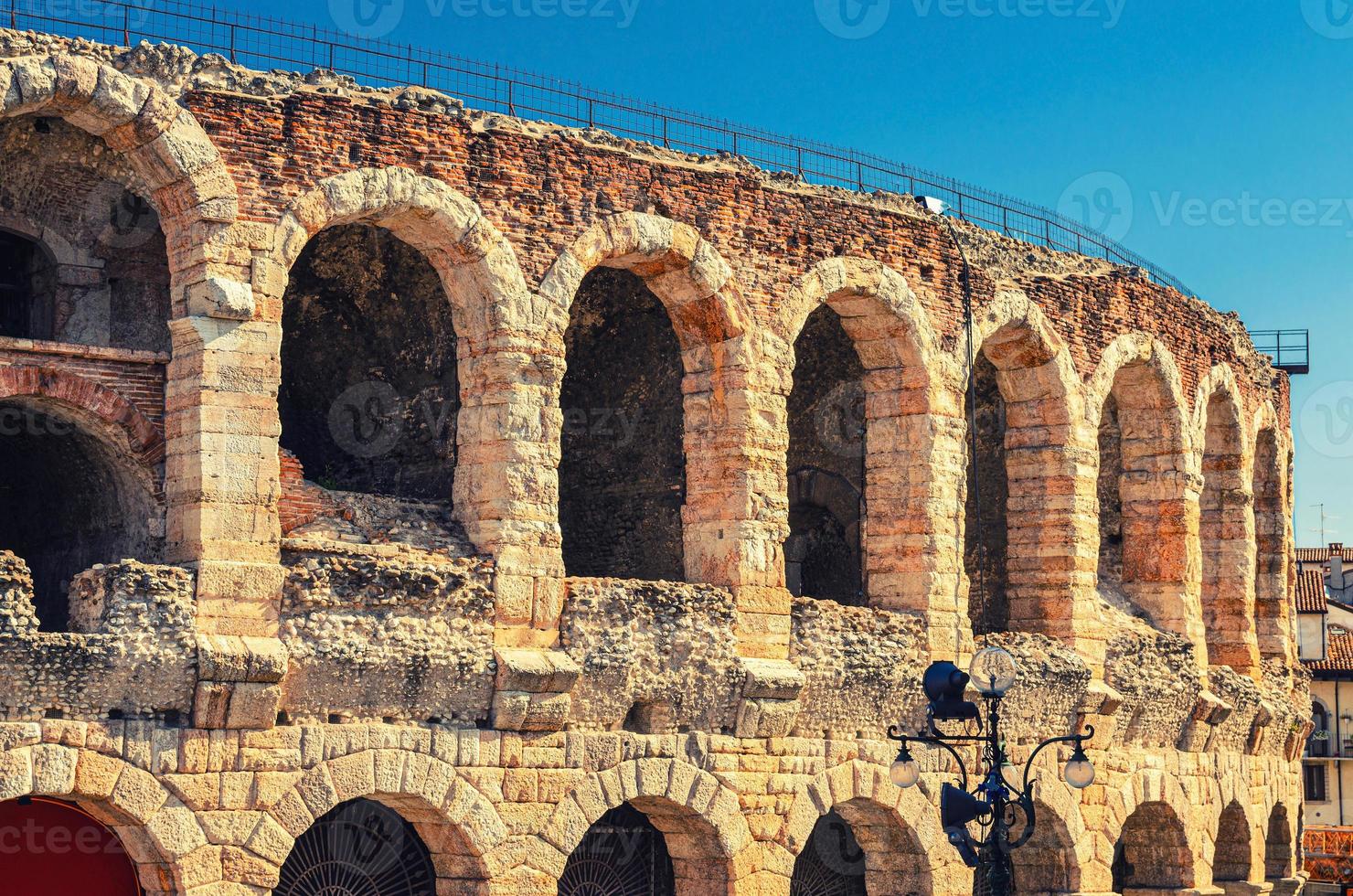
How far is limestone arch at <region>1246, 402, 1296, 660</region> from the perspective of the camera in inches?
1127

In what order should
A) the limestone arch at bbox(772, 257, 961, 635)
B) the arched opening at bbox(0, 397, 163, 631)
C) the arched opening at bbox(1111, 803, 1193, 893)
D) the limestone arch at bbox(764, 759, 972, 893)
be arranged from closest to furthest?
the arched opening at bbox(0, 397, 163, 631) → the limestone arch at bbox(764, 759, 972, 893) → the limestone arch at bbox(772, 257, 961, 635) → the arched opening at bbox(1111, 803, 1193, 893)

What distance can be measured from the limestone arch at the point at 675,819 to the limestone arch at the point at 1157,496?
757 cm

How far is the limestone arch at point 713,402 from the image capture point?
63.7 feet

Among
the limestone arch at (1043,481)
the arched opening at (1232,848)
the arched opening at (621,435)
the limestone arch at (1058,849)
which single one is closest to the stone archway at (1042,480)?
the limestone arch at (1043,481)

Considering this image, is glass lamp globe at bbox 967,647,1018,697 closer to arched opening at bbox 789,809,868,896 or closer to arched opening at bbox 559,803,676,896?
arched opening at bbox 559,803,676,896

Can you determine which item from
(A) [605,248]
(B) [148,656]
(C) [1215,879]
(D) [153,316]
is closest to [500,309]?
(A) [605,248]

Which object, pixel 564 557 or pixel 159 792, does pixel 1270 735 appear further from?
pixel 159 792

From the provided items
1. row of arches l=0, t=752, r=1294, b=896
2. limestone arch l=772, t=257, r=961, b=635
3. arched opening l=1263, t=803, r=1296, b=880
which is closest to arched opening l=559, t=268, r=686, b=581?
limestone arch l=772, t=257, r=961, b=635

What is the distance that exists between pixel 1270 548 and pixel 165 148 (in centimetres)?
1754

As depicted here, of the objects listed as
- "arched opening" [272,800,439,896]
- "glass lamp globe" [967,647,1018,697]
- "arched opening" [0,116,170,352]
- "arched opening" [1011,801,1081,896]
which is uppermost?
"arched opening" [0,116,170,352]

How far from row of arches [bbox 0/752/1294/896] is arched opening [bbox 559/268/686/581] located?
109 inches

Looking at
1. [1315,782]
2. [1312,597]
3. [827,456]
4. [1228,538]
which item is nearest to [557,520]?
[827,456]

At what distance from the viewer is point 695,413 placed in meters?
19.9

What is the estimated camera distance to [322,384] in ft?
68.5
